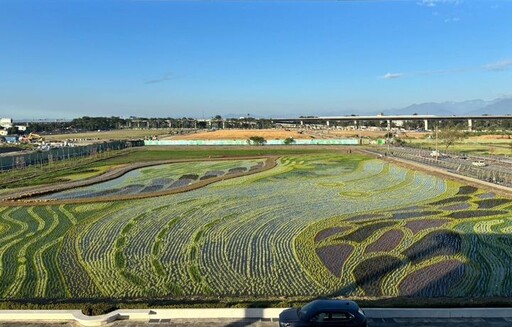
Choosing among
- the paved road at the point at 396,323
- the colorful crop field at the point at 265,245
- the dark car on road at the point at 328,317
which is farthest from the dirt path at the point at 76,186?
the dark car on road at the point at 328,317

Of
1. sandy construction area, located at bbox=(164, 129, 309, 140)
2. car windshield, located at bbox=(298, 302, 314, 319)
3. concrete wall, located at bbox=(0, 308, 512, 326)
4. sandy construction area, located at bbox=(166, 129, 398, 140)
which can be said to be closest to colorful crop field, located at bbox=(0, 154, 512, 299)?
concrete wall, located at bbox=(0, 308, 512, 326)

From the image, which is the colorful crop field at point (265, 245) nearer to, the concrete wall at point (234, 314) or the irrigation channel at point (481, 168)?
the concrete wall at point (234, 314)

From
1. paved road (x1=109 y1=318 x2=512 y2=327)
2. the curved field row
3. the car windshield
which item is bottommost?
the curved field row

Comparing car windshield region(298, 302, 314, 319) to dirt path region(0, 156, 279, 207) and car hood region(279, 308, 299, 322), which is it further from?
dirt path region(0, 156, 279, 207)

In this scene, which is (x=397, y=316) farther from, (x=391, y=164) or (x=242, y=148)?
(x=242, y=148)

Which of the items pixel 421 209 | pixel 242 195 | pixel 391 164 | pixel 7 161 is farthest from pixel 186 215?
pixel 7 161
